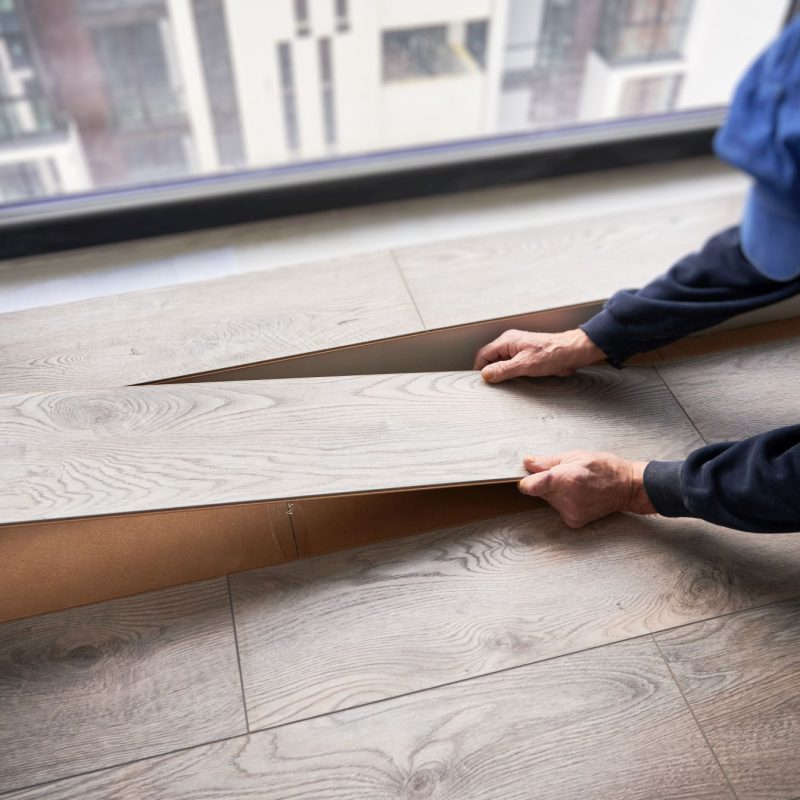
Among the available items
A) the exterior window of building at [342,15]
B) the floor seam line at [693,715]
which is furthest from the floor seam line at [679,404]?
the exterior window of building at [342,15]

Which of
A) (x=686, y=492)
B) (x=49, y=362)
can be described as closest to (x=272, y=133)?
(x=49, y=362)

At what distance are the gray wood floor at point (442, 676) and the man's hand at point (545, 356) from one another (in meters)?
0.29

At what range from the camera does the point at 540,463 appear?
50.6 inches

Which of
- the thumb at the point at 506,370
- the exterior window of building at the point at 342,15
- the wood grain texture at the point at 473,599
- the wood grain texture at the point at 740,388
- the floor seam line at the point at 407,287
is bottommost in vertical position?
the wood grain texture at the point at 473,599

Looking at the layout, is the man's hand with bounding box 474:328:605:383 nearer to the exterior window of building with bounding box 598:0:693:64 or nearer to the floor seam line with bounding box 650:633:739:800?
the floor seam line with bounding box 650:633:739:800

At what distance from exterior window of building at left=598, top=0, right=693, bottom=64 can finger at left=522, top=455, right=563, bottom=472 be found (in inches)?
54.2

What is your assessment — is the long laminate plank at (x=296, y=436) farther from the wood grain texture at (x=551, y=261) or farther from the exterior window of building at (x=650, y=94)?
the exterior window of building at (x=650, y=94)

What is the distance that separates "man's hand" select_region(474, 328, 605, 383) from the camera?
55.1 inches

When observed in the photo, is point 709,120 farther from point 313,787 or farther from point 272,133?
point 313,787

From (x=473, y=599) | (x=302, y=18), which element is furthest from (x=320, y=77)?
(x=473, y=599)

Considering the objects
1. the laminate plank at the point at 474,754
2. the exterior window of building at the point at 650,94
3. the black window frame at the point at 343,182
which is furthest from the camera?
the exterior window of building at the point at 650,94

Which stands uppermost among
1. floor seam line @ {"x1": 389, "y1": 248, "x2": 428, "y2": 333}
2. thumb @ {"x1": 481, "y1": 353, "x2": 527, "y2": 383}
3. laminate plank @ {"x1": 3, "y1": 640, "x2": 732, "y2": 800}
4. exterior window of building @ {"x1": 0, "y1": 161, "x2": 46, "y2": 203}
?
exterior window of building @ {"x1": 0, "y1": 161, "x2": 46, "y2": 203}

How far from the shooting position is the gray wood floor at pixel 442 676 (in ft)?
3.45

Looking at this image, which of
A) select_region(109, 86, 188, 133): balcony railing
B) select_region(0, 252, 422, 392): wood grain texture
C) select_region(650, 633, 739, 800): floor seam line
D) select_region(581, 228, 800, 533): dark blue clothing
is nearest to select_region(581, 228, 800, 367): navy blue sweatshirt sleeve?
select_region(581, 228, 800, 533): dark blue clothing
